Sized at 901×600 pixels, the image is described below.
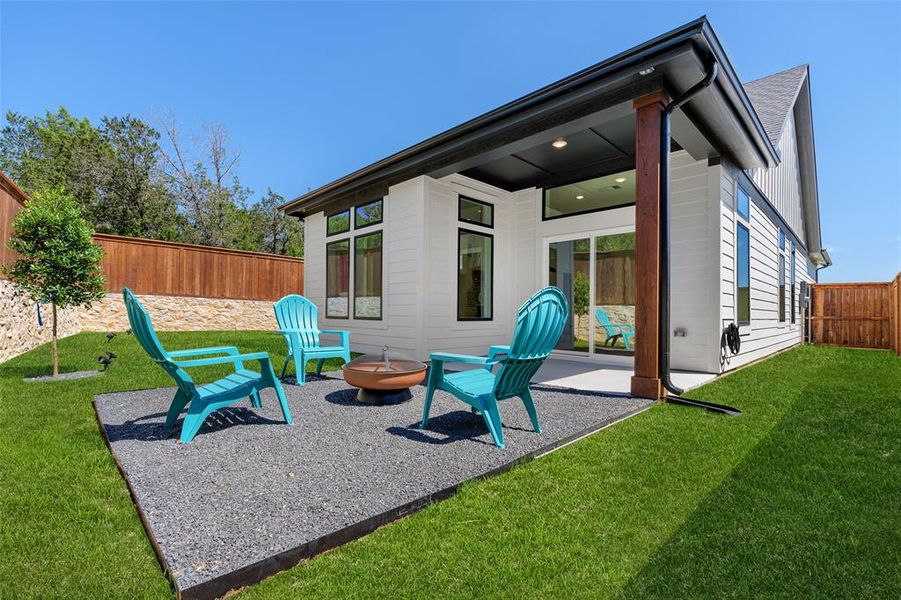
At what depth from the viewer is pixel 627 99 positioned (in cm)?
387

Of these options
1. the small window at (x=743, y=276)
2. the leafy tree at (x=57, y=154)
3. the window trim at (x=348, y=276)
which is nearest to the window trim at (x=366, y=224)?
the window trim at (x=348, y=276)

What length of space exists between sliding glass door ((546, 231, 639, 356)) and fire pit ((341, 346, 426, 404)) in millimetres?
3274

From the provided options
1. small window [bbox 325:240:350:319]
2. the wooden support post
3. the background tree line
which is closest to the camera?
the wooden support post

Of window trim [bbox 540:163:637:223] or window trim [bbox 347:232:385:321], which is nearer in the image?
window trim [bbox 540:163:637:223]

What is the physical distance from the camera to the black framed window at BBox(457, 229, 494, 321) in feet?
22.0

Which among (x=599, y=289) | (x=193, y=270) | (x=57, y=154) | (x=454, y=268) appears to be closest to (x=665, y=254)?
(x=599, y=289)

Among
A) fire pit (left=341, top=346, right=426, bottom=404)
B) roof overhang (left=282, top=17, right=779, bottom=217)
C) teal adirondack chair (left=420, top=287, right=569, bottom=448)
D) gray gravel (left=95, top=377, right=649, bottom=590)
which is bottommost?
gray gravel (left=95, top=377, right=649, bottom=590)

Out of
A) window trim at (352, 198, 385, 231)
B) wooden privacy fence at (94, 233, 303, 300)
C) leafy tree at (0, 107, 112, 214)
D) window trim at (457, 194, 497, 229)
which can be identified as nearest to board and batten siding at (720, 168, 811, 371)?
window trim at (457, 194, 497, 229)

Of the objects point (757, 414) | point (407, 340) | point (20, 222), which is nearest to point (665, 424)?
point (757, 414)

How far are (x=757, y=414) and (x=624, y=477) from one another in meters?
2.06

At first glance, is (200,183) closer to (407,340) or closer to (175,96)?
(175,96)

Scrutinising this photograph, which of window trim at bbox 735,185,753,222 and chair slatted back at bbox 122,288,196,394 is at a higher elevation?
window trim at bbox 735,185,753,222

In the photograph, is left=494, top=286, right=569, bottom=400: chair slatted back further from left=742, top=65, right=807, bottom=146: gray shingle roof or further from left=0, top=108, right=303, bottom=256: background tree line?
left=0, top=108, right=303, bottom=256: background tree line

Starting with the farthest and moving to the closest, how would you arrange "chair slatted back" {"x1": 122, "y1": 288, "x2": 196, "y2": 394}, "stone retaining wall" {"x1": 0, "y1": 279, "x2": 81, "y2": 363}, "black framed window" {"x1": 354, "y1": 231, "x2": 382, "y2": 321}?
1. "black framed window" {"x1": 354, "y1": 231, "x2": 382, "y2": 321}
2. "stone retaining wall" {"x1": 0, "y1": 279, "x2": 81, "y2": 363}
3. "chair slatted back" {"x1": 122, "y1": 288, "x2": 196, "y2": 394}
